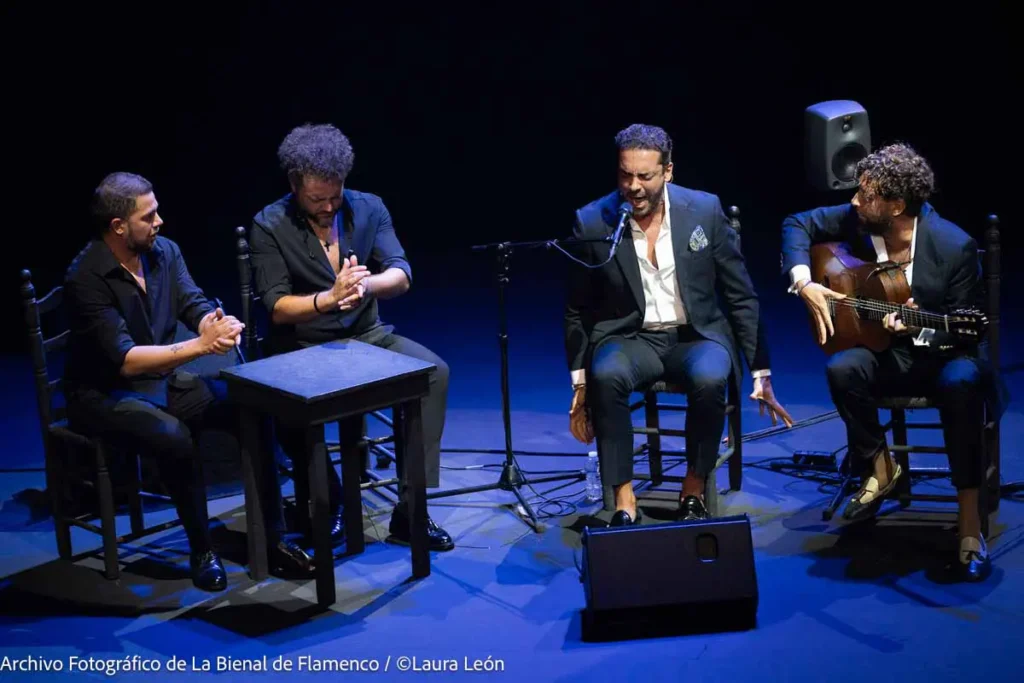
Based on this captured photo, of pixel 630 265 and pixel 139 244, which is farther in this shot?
pixel 630 265

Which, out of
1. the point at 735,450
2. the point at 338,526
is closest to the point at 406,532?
the point at 338,526

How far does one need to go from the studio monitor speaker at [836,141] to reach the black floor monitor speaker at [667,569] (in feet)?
6.42

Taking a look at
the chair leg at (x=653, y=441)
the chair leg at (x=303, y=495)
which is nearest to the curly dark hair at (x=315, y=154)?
the chair leg at (x=303, y=495)

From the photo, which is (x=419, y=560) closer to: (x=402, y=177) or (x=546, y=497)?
(x=546, y=497)

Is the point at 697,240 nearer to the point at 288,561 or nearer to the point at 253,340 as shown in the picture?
the point at 253,340

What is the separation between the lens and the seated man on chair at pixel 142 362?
3736 millimetres

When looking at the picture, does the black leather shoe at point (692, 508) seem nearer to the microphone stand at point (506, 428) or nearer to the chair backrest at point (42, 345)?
the microphone stand at point (506, 428)

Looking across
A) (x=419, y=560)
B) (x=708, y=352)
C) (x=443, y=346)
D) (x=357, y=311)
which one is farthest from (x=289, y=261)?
(x=443, y=346)

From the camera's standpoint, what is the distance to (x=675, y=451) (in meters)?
4.46

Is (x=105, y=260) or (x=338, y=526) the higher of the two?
(x=105, y=260)

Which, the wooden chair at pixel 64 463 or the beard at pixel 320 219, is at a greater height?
the beard at pixel 320 219

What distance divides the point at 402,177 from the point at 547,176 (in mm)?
1037

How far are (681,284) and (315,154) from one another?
4.47 feet

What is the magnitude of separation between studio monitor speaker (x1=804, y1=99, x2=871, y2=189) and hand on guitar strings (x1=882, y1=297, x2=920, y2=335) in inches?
37.0
